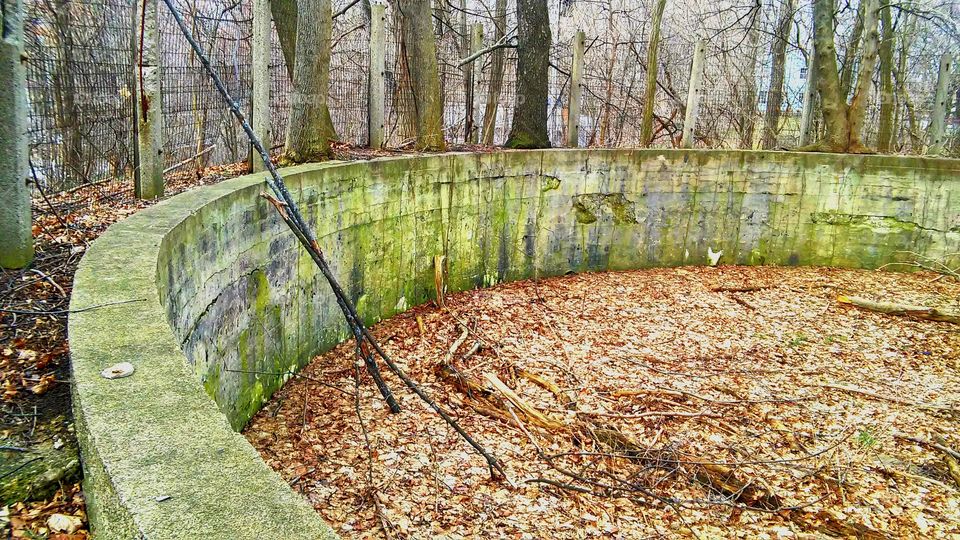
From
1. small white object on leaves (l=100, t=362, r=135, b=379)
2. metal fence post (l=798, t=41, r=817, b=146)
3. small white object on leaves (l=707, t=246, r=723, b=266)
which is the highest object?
metal fence post (l=798, t=41, r=817, b=146)

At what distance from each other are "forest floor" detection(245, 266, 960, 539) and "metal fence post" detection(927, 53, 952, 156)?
4876mm

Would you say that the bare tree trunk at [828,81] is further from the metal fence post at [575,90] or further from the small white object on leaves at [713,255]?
the metal fence post at [575,90]

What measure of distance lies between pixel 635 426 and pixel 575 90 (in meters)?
6.61

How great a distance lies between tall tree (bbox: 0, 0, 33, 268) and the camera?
370 cm

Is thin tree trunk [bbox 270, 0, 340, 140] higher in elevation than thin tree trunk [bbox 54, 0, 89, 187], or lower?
higher

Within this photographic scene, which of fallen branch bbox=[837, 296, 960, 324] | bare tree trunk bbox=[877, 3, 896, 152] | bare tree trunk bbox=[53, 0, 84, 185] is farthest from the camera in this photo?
bare tree trunk bbox=[877, 3, 896, 152]

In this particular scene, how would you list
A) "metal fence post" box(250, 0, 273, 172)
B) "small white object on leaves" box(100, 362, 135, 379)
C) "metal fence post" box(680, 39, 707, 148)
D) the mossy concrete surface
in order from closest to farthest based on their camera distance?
the mossy concrete surface
"small white object on leaves" box(100, 362, 135, 379)
"metal fence post" box(250, 0, 273, 172)
"metal fence post" box(680, 39, 707, 148)

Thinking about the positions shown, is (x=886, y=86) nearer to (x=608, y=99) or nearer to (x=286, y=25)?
(x=608, y=99)

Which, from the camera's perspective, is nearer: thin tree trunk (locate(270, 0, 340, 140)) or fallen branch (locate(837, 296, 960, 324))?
fallen branch (locate(837, 296, 960, 324))

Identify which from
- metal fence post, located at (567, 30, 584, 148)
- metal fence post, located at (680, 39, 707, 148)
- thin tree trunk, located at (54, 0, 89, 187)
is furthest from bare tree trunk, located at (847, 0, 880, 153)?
thin tree trunk, located at (54, 0, 89, 187)

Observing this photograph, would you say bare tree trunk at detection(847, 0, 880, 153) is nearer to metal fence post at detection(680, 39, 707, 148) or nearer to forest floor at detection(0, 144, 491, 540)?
metal fence post at detection(680, 39, 707, 148)

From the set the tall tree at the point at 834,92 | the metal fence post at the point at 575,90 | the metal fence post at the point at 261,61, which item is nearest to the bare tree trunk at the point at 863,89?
the tall tree at the point at 834,92

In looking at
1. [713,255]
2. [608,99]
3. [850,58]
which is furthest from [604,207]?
[850,58]

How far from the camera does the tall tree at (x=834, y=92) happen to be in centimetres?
1125
